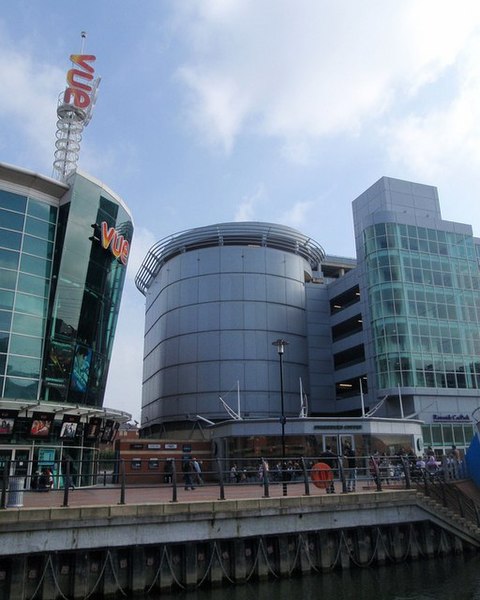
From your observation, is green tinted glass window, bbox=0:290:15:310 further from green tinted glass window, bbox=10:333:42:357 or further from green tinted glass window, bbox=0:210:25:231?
green tinted glass window, bbox=0:210:25:231

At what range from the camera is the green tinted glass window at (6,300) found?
88.1ft

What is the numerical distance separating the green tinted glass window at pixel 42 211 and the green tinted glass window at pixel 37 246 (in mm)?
1403

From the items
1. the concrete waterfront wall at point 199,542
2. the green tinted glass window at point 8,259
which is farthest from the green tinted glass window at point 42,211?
the concrete waterfront wall at point 199,542

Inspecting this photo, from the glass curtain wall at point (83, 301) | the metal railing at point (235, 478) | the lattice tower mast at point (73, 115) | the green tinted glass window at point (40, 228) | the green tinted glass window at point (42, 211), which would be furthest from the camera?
the lattice tower mast at point (73, 115)

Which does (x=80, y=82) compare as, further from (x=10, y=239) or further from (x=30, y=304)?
(x=30, y=304)

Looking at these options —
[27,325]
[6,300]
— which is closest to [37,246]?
[6,300]

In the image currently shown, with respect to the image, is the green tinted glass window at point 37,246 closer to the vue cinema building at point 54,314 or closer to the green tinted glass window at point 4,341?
the vue cinema building at point 54,314

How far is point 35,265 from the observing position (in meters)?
28.5

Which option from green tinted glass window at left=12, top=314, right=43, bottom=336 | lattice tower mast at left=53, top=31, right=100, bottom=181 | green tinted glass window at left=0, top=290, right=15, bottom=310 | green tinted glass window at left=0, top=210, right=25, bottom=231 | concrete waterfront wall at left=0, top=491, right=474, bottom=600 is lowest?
concrete waterfront wall at left=0, top=491, right=474, bottom=600

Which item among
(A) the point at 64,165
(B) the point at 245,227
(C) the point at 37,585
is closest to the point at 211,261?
(B) the point at 245,227

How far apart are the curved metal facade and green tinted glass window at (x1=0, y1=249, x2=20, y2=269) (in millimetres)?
29245

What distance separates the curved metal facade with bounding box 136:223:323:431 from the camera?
5384 centimetres

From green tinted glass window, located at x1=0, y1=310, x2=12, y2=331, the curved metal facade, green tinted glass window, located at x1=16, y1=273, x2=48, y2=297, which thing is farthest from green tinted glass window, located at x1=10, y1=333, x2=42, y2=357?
the curved metal facade

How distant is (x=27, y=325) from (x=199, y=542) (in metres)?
16.7
